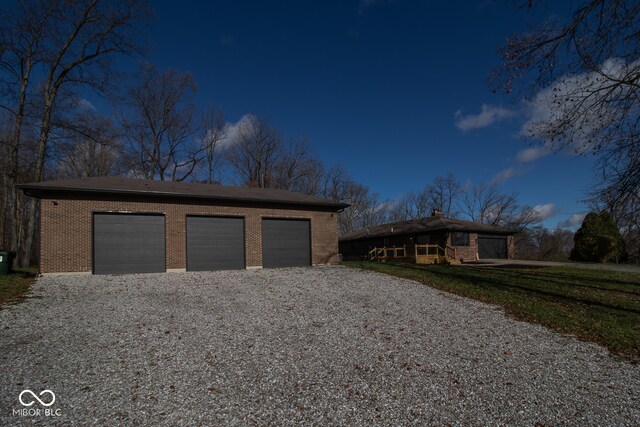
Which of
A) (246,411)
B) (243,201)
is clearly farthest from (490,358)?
(243,201)

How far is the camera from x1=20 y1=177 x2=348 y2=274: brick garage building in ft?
39.8

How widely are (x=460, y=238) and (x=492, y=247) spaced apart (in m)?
3.86

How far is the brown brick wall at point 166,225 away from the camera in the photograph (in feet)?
39.3

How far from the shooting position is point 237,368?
185 inches

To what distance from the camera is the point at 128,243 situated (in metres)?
12.9

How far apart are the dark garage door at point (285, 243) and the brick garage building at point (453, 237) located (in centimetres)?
852

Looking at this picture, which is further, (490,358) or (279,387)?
Result: (490,358)

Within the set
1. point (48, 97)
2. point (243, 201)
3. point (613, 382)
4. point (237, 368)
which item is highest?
point (48, 97)

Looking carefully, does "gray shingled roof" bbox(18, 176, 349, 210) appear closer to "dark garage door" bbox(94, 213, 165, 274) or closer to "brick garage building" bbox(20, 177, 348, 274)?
"brick garage building" bbox(20, 177, 348, 274)

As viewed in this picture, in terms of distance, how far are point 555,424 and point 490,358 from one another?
1.75m

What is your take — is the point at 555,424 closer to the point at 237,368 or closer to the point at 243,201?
the point at 237,368

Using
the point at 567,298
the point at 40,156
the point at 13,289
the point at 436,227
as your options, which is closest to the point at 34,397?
the point at 13,289

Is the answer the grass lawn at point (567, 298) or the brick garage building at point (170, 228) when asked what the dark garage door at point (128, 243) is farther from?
the grass lawn at point (567, 298)

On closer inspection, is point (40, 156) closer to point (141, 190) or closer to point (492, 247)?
point (141, 190)
